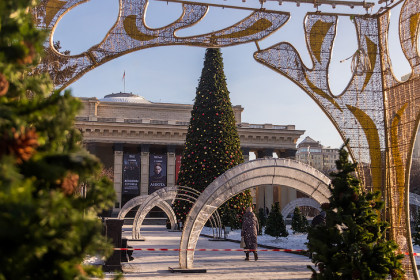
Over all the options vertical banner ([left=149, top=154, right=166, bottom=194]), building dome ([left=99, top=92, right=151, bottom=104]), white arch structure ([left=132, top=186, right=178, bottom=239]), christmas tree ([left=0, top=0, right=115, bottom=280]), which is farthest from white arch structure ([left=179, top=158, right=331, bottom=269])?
building dome ([left=99, top=92, right=151, bottom=104])

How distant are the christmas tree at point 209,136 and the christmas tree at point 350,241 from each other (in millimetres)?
20658

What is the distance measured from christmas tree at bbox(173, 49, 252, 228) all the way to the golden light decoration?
19031 mm

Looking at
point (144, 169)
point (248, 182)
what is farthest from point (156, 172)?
point (248, 182)

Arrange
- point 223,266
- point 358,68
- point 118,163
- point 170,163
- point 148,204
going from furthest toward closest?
point 170,163
point 118,163
point 148,204
point 223,266
point 358,68

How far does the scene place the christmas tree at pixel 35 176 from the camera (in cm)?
191

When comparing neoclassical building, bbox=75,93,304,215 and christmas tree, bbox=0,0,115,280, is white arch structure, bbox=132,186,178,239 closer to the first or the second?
christmas tree, bbox=0,0,115,280

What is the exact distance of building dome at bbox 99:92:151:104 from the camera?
54.2 m

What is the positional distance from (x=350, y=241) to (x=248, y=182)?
391cm

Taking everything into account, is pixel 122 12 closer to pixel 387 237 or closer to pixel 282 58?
pixel 282 58

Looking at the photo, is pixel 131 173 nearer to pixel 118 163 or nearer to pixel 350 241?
pixel 118 163

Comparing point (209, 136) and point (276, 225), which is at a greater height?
point (209, 136)

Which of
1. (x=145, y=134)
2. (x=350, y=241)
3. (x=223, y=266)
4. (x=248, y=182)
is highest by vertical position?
(x=145, y=134)

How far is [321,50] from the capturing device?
955cm

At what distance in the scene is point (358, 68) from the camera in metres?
9.41
